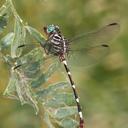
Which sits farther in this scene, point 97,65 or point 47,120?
point 97,65

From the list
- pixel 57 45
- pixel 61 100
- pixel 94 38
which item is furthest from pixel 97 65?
pixel 61 100

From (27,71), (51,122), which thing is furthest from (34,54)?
(51,122)

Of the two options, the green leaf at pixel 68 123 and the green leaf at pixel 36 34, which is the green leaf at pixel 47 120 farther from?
the green leaf at pixel 36 34

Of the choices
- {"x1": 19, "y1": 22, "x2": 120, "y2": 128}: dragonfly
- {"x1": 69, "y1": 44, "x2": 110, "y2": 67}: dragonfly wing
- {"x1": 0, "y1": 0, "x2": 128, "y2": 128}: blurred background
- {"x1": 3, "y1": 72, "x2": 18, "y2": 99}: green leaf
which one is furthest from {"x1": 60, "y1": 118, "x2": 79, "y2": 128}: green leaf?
{"x1": 0, "y1": 0, "x2": 128, "y2": 128}: blurred background

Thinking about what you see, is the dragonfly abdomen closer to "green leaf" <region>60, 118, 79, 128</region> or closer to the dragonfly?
the dragonfly

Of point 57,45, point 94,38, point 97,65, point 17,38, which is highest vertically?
point 97,65

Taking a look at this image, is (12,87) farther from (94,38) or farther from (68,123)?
(94,38)
